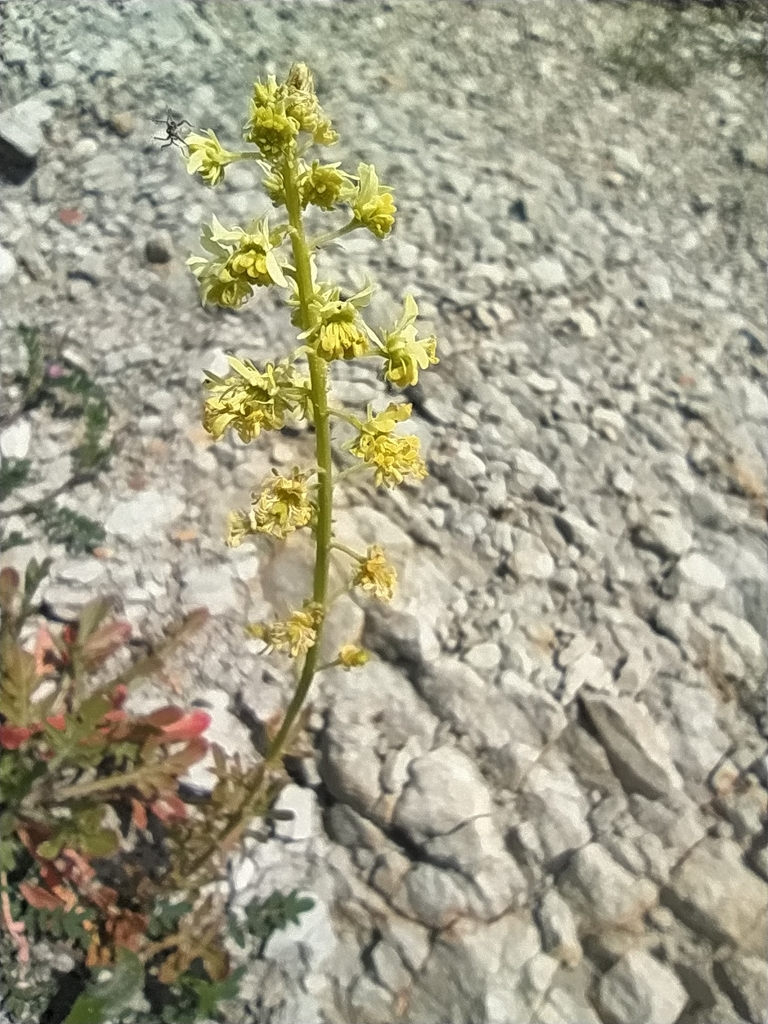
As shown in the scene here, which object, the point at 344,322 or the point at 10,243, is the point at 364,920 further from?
the point at 10,243

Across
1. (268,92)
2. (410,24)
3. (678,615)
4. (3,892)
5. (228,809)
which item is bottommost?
(3,892)

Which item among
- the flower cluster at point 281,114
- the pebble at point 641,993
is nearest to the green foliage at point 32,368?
the flower cluster at point 281,114

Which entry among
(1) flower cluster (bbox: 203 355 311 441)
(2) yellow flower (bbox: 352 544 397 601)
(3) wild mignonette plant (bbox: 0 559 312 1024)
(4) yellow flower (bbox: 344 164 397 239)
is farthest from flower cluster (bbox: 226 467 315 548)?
(3) wild mignonette plant (bbox: 0 559 312 1024)

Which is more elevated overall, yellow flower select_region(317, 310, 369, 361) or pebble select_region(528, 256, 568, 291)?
yellow flower select_region(317, 310, 369, 361)

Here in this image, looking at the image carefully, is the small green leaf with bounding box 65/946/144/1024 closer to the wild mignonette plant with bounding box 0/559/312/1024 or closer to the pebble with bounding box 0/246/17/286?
the wild mignonette plant with bounding box 0/559/312/1024

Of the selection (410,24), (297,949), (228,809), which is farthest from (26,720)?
(410,24)
